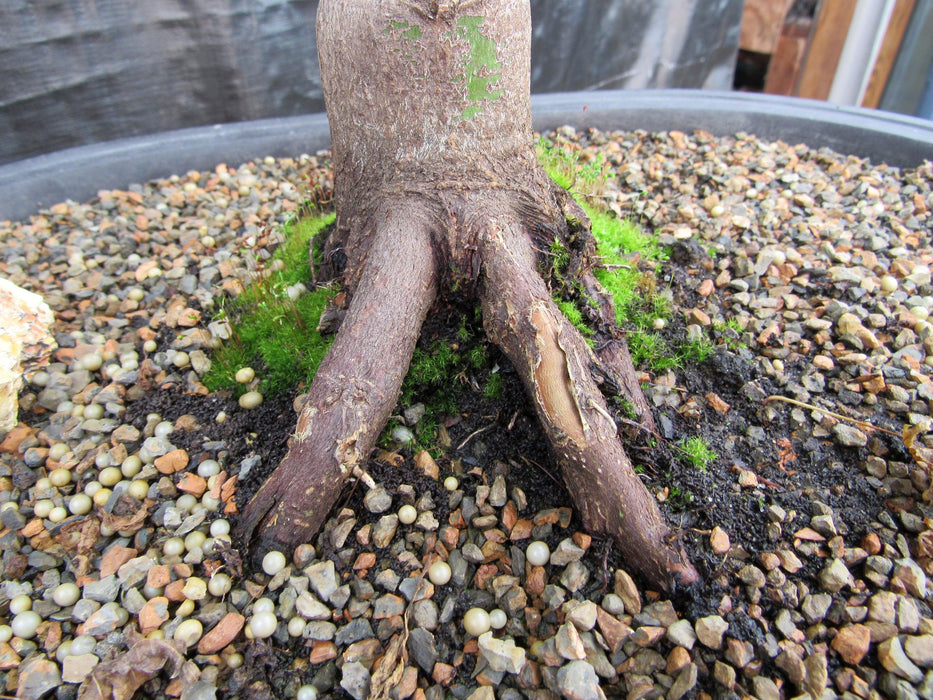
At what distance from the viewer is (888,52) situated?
15.8ft

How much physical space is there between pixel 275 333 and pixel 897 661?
2.12 m

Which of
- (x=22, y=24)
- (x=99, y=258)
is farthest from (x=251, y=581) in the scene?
(x=22, y=24)

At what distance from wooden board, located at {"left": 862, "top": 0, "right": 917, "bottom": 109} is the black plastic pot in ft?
5.96

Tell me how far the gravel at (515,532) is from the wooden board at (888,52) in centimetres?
331

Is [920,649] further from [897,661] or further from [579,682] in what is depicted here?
[579,682]

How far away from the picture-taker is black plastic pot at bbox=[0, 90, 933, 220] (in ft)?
10.3

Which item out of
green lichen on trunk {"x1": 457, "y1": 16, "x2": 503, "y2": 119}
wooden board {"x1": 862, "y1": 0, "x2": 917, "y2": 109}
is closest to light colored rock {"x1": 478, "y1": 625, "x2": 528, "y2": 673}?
green lichen on trunk {"x1": 457, "y1": 16, "x2": 503, "y2": 119}

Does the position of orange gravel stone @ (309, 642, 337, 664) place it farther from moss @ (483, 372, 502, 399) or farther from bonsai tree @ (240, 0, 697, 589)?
moss @ (483, 372, 502, 399)

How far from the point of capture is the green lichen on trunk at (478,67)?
5.72 feet

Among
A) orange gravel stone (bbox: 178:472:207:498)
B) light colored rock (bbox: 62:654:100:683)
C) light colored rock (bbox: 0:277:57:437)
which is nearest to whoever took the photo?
light colored rock (bbox: 62:654:100:683)

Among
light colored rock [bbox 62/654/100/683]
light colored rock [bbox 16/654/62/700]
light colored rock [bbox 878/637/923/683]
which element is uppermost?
light colored rock [bbox 878/637/923/683]

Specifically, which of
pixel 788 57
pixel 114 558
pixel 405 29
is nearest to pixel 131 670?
pixel 114 558

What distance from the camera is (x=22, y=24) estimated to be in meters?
2.94

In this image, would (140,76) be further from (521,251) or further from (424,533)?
(424,533)
